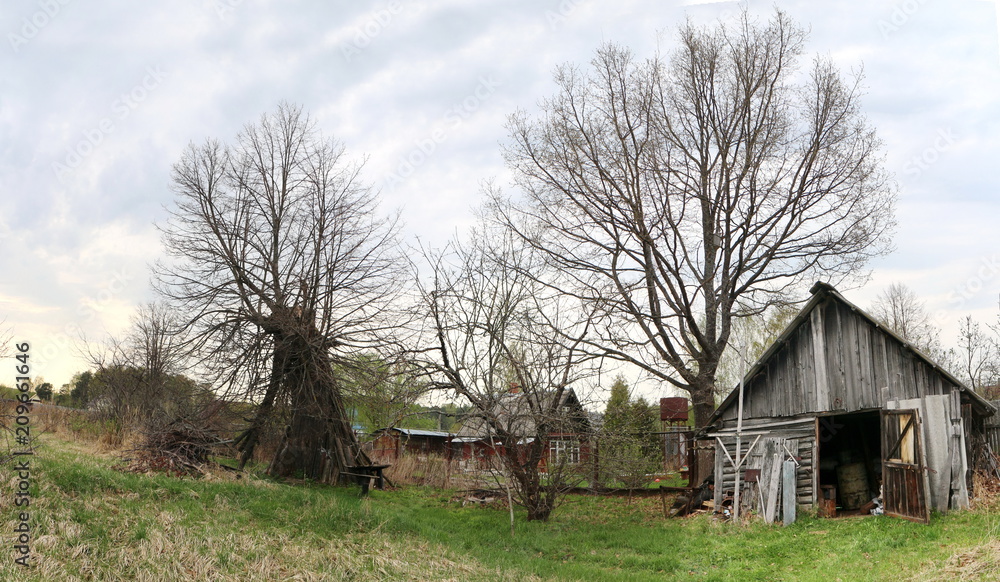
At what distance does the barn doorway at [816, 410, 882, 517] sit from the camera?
626 inches

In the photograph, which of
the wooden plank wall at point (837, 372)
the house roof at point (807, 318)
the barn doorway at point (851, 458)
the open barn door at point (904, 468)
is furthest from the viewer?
the barn doorway at point (851, 458)

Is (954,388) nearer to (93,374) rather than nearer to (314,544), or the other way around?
(314,544)

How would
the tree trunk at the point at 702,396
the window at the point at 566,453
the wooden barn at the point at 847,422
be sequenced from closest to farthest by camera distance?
the wooden barn at the point at 847,422 → the window at the point at 566,453 → the tree trunk at the point at 702,396

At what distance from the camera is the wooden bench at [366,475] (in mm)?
17297

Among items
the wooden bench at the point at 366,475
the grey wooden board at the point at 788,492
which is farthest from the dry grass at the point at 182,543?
the grey wooden board at the point at 788,492

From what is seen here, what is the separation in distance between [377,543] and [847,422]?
12.3 m

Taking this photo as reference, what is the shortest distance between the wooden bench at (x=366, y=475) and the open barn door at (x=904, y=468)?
1172 cm

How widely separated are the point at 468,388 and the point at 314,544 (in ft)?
17.6

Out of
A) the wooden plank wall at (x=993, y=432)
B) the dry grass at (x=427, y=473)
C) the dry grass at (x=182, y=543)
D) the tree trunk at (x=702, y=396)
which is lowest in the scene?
the dry grass at (x=427, y=473)

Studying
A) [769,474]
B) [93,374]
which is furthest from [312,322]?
[93,374]

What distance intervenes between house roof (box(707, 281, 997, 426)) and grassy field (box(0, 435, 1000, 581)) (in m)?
2.28

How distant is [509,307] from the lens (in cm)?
1491

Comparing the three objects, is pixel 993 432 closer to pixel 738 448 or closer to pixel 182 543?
pixel 738 448

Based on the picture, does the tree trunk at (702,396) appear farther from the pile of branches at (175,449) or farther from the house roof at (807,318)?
the pile of branches at (175,449)
